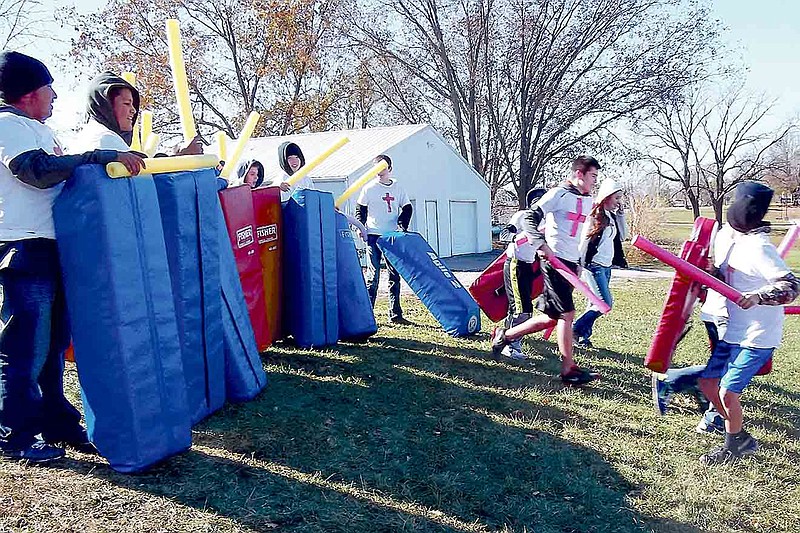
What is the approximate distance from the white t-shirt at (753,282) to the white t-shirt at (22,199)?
12.2ft

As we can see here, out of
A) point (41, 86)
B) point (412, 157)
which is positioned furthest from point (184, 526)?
point (412, 157)

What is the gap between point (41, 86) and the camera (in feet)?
11.1

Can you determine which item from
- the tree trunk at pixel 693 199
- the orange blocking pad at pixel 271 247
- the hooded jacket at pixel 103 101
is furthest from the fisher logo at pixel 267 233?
the tree trunk at pixel 693 199

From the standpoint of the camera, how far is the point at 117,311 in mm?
3174

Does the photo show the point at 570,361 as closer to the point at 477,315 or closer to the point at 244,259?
the point at 477,315

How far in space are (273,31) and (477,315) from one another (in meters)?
25.3

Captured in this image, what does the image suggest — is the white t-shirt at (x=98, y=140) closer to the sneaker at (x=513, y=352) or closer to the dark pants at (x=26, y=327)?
the dark pants at (x=26, y=327)

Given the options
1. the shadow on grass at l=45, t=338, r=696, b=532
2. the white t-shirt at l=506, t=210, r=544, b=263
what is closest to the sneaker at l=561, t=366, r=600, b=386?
the shadow on grass at l=45, t=338, r=696, b=532

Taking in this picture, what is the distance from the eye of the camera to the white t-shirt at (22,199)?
317 cm

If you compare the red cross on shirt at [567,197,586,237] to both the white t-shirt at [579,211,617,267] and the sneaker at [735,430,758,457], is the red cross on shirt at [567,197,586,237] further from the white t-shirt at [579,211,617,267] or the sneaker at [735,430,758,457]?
the sneaker at [735,430,758,457]

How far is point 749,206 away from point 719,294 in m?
0.54

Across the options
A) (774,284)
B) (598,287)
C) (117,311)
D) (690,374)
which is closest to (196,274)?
(117,311)

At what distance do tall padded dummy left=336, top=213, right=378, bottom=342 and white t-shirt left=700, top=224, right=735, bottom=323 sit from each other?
10.8ft

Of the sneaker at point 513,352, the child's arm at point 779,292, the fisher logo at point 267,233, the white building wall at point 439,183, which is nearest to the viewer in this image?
the child's arm at point 779,292
